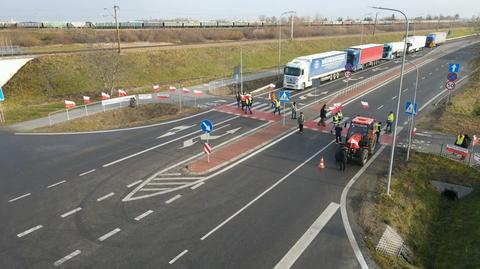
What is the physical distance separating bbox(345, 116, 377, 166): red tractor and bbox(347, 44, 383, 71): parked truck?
3580 cm

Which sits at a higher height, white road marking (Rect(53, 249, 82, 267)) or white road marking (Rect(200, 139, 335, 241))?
white road marking (Rect(200, 139, 335, 241))

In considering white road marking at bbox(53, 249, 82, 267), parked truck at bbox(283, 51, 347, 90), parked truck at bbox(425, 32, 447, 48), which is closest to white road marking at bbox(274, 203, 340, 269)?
white road marking at bbox(53, 249, 82, 267)

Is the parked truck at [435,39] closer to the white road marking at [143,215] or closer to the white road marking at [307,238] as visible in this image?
the white road marking at [307,238]

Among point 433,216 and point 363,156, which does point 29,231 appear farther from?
point 433,216

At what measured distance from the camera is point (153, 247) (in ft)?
41.1

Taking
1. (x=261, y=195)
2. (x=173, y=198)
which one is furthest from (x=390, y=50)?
(x=173, y=198)

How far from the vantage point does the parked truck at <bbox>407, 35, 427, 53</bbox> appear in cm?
7500

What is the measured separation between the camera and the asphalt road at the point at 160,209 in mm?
12148

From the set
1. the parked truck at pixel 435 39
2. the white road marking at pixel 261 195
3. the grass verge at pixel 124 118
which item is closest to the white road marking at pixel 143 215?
the white road marking at pixel 261 195

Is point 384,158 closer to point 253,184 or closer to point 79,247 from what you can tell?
point 253,184

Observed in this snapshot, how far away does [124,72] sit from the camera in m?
45.6

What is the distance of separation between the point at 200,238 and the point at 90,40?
56445mm

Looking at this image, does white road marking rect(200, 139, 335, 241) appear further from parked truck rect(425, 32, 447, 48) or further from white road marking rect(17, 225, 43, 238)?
parked truck rect(425, 32, 447, 48)

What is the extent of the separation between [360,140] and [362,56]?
40.4 m
